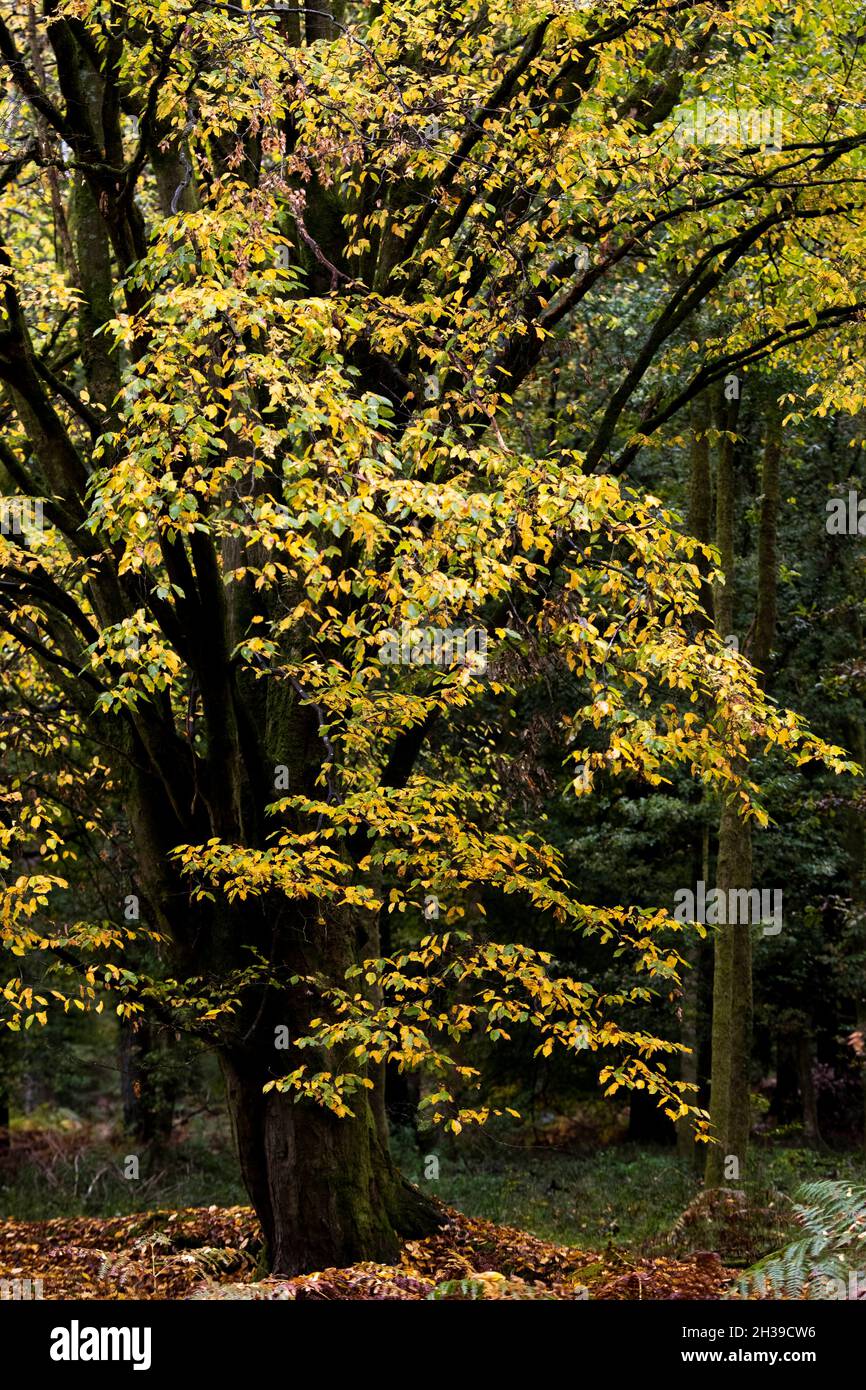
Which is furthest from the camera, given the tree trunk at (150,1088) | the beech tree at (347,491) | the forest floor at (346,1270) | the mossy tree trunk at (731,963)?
the tree trunk at (150,1088)

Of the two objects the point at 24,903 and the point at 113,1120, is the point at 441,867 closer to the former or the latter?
the point at 24,903

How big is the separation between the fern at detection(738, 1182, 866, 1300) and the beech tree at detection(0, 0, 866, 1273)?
1251mm

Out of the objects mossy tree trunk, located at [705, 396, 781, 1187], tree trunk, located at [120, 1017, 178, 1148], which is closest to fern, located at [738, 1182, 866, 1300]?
mossy tree trunk, located at [705, 396, 781, 1187]

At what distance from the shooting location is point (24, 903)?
25.6 feet

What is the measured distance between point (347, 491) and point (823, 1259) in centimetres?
432

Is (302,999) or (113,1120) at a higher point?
(302,999)

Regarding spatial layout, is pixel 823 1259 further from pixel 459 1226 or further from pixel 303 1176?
pixel 459 1226

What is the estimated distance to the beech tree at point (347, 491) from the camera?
668cm

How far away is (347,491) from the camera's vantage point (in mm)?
6121

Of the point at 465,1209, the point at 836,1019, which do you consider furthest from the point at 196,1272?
the point at 836,1019

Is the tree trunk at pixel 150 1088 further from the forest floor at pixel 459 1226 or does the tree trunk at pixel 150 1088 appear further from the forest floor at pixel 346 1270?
the forest floor at pixel 346 1270

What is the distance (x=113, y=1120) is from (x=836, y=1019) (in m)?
19.3

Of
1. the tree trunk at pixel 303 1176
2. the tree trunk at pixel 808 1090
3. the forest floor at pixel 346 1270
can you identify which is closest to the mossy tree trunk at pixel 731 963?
the forest floor at pixel 346 1270

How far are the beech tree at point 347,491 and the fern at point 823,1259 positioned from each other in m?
→ 1.25
